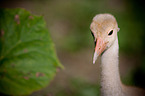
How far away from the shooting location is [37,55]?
78.5 inches

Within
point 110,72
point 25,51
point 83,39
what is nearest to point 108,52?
point 110,72

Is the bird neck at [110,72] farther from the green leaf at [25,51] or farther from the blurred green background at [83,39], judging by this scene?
the blurred green background at [83,39]

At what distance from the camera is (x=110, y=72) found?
190 centimetres

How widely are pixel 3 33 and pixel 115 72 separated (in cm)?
108

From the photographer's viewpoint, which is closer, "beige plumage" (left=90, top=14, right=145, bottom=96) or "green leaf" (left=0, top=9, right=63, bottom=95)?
"beige plumage" (left=90, top=14, right=145, bottom=96)

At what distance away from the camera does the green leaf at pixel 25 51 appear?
1.93m

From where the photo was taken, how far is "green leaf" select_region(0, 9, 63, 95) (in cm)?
193

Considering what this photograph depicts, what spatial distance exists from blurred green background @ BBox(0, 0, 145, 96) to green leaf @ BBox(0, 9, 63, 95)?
4.18 feet

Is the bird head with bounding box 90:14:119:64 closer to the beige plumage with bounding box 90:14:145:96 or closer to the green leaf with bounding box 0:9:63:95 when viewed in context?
the beige plumage with bounding box 90:14:145:96

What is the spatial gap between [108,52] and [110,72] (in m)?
0.18

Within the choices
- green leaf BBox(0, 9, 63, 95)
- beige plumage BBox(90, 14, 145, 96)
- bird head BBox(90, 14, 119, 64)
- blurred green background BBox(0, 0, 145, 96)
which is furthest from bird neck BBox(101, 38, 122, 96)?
blurred green background BBox(0, 0, 145, 96)

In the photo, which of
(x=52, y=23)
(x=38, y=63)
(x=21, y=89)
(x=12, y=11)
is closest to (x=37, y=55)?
(x=38, y=63)

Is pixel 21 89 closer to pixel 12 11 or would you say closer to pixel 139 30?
pixel 12 11

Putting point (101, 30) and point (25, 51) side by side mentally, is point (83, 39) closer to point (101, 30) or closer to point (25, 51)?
point (25, 51)
